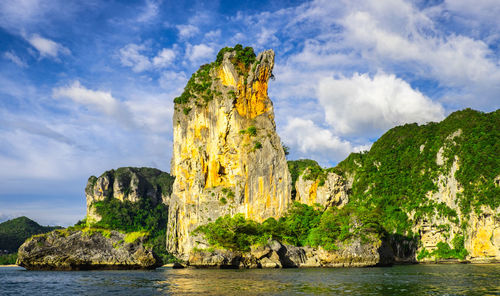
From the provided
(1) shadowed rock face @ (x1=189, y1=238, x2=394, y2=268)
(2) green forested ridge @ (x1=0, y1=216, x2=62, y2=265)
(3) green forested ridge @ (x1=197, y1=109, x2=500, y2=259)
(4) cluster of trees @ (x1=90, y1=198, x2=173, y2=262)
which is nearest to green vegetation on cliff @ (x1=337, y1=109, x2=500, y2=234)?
(3) green forested ridge @ (x1=197, y1=109, x2=500, y2=259)

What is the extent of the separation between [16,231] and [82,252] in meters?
79.2

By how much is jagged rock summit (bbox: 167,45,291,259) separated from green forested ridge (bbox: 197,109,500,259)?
257 inches

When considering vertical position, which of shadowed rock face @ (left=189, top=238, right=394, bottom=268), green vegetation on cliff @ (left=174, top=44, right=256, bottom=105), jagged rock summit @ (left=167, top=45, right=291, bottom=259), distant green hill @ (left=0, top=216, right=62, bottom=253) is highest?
green vegetation on cliff @ (left=174, top=44, right=256, bottom=105)

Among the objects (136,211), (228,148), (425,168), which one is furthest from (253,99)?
(136,211)

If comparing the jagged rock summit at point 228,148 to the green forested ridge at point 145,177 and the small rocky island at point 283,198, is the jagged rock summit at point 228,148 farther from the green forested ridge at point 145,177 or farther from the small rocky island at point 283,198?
the green forested ridge at point 145,177

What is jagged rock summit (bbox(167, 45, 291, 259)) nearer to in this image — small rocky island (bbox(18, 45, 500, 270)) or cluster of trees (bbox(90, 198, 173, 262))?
small rocky island (bbox(18, 45, 500, 270))

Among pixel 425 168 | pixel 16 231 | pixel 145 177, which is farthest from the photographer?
pixel 145 177

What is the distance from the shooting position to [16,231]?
10938 cm

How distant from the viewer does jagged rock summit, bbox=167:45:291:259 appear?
66.2 metres

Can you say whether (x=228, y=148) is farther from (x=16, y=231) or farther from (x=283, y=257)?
(x=16, y=231)

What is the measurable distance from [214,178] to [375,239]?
103 ft

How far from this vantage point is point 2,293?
2300cm

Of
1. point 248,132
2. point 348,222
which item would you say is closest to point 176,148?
point 248,132

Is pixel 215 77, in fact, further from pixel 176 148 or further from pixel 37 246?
pixel 37 246
